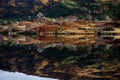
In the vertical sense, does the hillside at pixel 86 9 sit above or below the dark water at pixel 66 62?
below

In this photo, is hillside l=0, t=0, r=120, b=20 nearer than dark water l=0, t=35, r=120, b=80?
No

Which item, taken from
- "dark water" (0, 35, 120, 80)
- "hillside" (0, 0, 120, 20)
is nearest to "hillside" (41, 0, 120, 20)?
"hillside" (0, 0, 120, 20)

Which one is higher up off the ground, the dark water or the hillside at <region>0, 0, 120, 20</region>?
the dark water

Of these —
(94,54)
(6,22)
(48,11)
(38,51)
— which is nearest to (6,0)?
(6,22)

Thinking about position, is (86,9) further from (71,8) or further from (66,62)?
(66,62)

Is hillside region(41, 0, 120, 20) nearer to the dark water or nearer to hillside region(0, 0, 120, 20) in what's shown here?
hillside region(0, 0, 120, 20)

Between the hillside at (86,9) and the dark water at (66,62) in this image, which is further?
the hillside at (86,9)

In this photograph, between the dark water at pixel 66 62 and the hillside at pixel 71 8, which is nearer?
the dark water at pixel 66 62

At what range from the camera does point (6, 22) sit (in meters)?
39.0

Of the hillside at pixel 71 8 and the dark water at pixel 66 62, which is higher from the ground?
the dark water at pixel 66 62

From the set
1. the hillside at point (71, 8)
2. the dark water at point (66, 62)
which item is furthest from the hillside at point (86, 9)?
the dark water at point (66, 62)

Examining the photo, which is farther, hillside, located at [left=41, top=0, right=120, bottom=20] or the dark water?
hillside, located at [left=41, top=0, right=120, bottom=20]

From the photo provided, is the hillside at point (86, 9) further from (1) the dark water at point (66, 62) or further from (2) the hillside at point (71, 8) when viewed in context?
(1) the dark water at point (66, 62)

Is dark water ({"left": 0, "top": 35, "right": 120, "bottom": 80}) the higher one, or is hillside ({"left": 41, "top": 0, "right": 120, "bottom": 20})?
dark water ({"left": 0, "top": 35, "right": 120, "bottom": 80})
